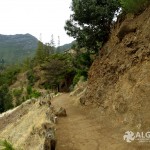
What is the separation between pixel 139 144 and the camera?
13.3m

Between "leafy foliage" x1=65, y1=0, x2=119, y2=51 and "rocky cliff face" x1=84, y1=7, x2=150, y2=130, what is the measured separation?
1391 millimetres

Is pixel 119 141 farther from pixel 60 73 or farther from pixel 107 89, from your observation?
pixel 60 73

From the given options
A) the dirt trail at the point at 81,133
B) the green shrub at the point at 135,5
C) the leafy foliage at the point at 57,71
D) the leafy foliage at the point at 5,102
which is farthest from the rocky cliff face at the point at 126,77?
the leafy foliage at the point at 57,71

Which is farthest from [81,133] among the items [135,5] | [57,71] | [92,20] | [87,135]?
[57,71]

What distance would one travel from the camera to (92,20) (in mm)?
25484

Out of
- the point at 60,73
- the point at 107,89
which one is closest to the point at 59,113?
the point at 107,89

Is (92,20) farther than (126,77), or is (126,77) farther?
(92,20)

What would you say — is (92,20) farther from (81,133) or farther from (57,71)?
(57,71)

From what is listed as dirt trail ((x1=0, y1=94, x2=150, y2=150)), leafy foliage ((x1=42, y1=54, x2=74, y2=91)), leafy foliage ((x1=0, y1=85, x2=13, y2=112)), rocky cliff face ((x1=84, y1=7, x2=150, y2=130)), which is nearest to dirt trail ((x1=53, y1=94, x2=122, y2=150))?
dirt trail ((x1=0, y1=94, x2=150, y2=150))

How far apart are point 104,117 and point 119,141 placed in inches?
175

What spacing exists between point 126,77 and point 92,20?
8.27 meters

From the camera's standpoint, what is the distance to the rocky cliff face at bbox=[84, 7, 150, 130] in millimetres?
15750

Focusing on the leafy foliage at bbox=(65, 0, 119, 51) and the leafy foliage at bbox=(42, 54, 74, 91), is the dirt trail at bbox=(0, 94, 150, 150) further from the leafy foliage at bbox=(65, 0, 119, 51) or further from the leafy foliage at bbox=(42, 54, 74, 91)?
the leafy foliage at bbox=(42, 54, 74, 91)

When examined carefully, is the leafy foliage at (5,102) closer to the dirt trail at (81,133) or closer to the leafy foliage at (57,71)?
the leafy foliage at (57,71)
